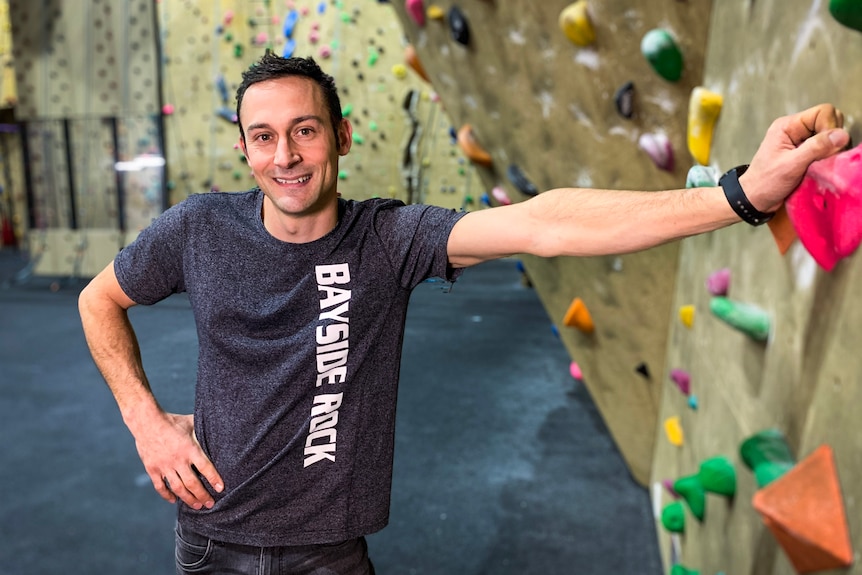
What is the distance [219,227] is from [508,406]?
2517mm

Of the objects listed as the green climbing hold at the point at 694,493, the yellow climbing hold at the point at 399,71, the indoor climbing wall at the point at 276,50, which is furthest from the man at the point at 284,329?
the yellow climbing hold at the point at 399,71

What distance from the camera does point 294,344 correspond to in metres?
1.01

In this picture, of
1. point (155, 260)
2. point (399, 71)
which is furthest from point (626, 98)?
point (399, 71)

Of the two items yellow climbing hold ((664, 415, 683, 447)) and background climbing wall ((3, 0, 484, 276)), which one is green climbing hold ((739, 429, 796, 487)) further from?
background climbing wall ((3, 0, 484, 276))

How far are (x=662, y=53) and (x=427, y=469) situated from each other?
1796 millimetres

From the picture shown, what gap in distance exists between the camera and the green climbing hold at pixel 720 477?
123 cm

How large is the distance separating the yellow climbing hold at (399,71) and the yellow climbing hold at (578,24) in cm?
489

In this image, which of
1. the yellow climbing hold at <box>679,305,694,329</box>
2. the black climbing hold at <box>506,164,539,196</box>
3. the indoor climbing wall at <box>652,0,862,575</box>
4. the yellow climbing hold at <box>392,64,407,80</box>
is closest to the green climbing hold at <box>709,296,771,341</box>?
the indoor climbing wall at <box>652,0,862,575</box>

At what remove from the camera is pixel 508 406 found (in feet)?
11.0

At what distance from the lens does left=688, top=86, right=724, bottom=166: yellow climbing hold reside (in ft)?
4.52

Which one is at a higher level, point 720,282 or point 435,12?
point 435,12

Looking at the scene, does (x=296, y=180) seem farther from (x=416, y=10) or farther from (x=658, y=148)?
(x=416, y=10)

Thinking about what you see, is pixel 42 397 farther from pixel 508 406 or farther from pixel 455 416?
pixel 508 406

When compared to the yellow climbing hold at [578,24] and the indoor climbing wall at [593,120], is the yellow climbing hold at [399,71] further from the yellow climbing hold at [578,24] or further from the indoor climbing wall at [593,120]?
the yellow climbing hold at [578,24]
